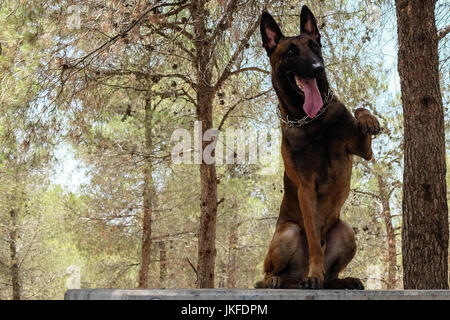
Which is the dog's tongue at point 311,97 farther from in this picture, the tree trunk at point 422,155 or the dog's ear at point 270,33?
the tree trunk at point 422,155

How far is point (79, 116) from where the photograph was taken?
1036 cm

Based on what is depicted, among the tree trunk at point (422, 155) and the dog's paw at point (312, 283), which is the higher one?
the tree trunk at point (422, 155)

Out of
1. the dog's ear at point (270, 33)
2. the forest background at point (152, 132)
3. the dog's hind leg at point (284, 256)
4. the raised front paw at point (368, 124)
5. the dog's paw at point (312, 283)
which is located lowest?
the dog's paw at point (312, 283)

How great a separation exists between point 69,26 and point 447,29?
599cm

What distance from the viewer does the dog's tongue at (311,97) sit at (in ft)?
11.1

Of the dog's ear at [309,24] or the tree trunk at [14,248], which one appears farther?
the tree trunk at [14,248]

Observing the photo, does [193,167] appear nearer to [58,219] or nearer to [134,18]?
[58,219]

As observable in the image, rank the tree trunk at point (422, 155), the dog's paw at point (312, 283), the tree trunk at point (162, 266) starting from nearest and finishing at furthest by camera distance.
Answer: the dog's paw at point (312, 283)
the tree trunk at point (422, 155)
the tree trunk at point (162, 266)

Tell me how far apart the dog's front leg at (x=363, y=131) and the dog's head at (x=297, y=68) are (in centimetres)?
31

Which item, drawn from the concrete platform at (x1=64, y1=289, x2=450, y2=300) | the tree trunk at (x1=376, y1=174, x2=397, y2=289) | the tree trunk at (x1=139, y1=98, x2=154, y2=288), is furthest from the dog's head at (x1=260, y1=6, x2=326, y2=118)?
the tree trunk at (x1=376, y1=174, x2=397, y2=289)

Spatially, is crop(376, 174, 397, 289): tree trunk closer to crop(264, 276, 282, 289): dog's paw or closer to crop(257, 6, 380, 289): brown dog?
crop(257, 6, 380, 289): brown dog
